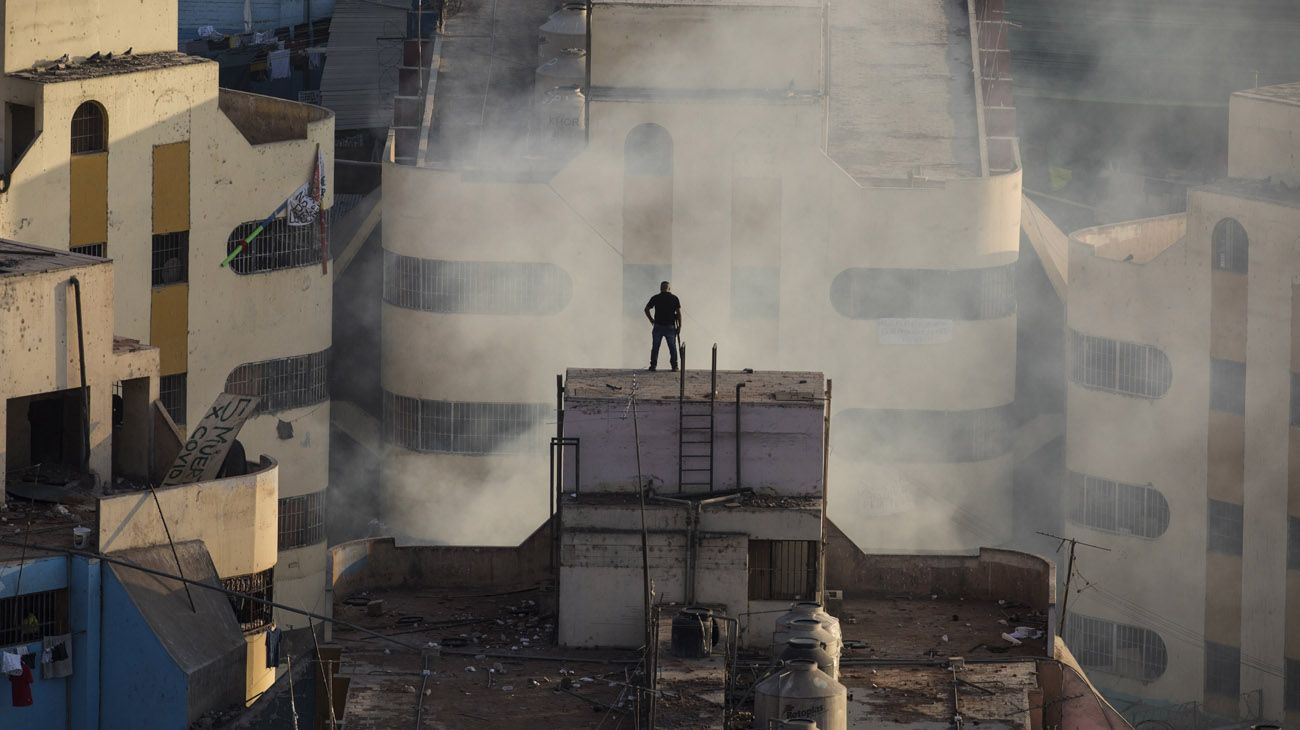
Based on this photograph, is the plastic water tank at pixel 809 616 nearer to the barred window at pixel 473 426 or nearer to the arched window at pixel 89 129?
the arched window at pixel 89 129

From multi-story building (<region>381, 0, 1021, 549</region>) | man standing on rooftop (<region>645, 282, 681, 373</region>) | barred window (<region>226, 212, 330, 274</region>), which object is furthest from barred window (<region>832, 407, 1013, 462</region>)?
man standing on rooftop (<region>645, 282, 681, 373</region>)

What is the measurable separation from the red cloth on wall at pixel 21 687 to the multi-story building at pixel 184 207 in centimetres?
1138

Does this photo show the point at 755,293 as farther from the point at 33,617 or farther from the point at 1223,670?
the point at 33,617

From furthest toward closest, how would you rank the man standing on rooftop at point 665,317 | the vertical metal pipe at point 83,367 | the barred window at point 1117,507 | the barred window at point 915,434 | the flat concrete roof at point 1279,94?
the barred window at point 915,434
the barred window at point 1117,507
the flat concrete roof at point 1279,94
the man standing on rooftop at point 665,317
the vertical metal pipe at point 83,367

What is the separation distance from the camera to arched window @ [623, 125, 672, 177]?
2211 inches

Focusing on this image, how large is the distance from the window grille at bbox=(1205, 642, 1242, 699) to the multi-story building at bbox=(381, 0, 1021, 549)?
5.68 metres

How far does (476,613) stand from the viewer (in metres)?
40.8

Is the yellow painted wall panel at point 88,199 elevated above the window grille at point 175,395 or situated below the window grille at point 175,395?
above

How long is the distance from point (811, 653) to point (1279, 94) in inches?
888

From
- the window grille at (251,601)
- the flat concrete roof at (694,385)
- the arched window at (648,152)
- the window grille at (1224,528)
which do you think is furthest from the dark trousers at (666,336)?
the window grille at (1224,528)

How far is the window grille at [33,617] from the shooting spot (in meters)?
37.7

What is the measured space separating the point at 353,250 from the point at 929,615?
21.7 m

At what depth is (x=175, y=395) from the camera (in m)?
51.2

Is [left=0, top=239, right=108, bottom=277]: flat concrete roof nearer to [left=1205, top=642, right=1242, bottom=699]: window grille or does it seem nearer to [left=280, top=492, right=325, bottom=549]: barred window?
[left=280, top=492, right=325, bottom=549]: barred window
